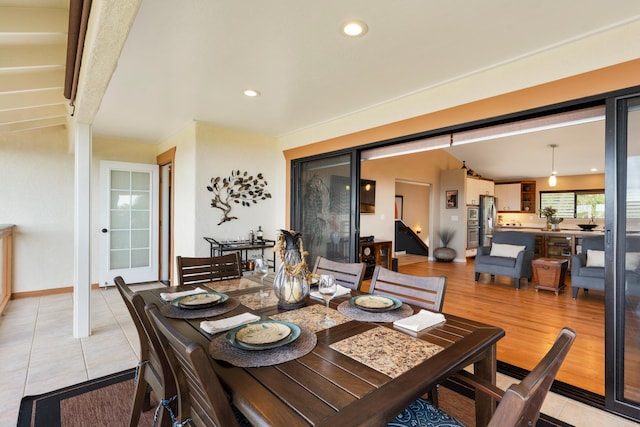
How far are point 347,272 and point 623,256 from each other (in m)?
1.75

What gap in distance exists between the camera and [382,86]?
2951 millimetres

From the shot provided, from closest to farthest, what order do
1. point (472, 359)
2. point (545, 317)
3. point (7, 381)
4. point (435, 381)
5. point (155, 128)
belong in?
point (435, 381) < point (472, 359) < point (7, 381) < point (545, 317) < point (155, 128)

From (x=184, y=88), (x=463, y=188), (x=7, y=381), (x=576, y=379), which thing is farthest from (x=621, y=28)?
(x=463, y=188)

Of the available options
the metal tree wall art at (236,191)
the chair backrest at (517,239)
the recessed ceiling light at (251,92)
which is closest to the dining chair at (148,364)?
the recessed ceiling light at (251,92)

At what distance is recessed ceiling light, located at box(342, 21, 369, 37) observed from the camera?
6.57 feet

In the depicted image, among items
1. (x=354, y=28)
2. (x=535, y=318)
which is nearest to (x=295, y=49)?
(x=354, y=28)

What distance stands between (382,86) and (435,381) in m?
2.63

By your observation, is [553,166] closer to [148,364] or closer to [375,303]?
[375,303]

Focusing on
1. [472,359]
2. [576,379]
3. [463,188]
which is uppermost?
[463,188]

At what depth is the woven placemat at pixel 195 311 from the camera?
153 cm

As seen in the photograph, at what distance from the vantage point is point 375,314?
1548 millimetres

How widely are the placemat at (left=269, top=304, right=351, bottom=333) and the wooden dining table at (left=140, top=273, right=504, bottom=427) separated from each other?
0.04 meters

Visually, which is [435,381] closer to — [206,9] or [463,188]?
[206,9]

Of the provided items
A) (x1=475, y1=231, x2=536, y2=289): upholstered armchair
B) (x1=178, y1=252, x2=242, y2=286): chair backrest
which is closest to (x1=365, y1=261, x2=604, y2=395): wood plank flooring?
(x1=475, y1=231, x2=536, y2=289): upholstered armchair
